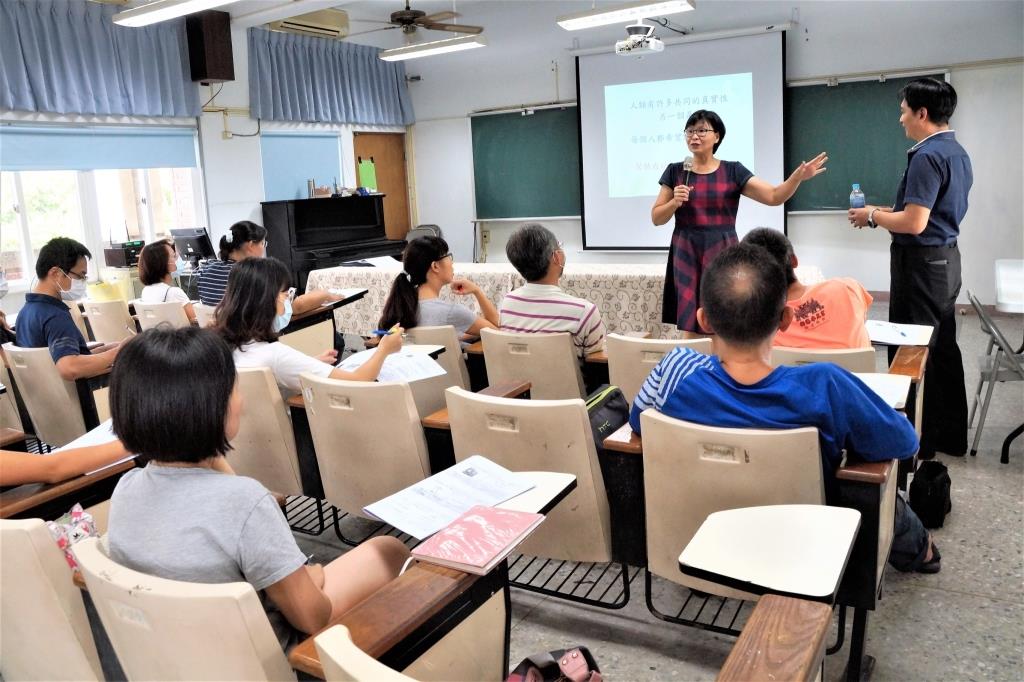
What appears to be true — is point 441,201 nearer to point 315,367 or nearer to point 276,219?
point 276,219

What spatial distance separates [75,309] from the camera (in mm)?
5016

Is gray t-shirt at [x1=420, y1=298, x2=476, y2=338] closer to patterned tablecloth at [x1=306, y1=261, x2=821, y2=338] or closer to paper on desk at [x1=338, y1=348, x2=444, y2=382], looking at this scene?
paper on desk at [x1=338, y1=348, x2=444, y2=382]

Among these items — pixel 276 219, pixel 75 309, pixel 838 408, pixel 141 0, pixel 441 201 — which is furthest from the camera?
pixel 441 201

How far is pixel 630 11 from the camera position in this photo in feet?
18.4

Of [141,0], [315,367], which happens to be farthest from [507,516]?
[141,0]

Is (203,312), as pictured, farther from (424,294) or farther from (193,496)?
(193,496)

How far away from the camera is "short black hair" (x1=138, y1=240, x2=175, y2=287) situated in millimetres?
4484

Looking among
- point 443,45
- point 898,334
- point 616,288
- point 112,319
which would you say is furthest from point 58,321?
point 443,45

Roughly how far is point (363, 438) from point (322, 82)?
6.99m

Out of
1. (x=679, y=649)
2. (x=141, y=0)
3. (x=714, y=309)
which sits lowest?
(x=679, y=649)

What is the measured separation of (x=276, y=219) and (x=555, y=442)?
664 cm

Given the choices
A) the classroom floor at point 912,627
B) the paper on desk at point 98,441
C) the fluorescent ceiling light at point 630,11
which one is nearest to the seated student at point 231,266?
the classroom floor at point 912,627

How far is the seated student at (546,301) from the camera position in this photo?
298 cm

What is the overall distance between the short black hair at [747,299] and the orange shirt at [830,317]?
0.91m
